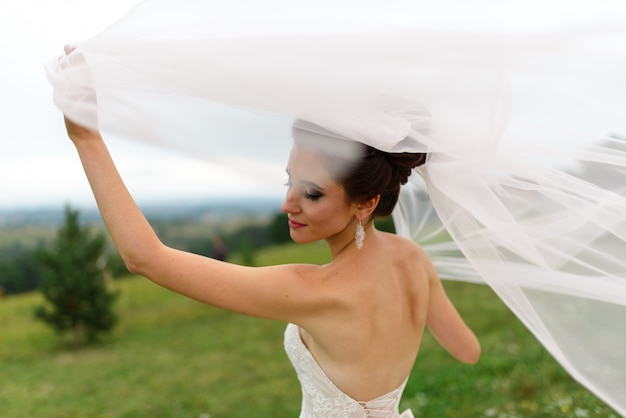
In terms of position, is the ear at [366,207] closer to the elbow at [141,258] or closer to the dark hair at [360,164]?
the dark hair at [360,164]

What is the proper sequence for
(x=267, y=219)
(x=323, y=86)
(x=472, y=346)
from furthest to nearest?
(x=267, y=219) → (x=472, y=346) → (x=323, y=86)

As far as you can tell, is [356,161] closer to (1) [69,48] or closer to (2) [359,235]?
(2) [359,235]

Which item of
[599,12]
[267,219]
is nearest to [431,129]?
[599,12]

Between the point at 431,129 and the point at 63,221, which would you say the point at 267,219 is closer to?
the point at 63,221

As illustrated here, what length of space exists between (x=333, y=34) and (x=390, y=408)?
1.47 metres

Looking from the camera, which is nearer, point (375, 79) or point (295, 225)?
point (375, 79)

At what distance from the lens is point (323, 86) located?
5.58 feet

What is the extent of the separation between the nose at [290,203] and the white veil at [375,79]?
149mm

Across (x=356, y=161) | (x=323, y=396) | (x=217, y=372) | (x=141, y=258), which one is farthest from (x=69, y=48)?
(x=217, y=372)

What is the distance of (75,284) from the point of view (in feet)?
32.4

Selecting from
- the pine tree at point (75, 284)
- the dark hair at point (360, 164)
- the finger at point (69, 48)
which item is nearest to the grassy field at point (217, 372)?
the pine tree at point (75, 284)

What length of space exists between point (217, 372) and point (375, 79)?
24.6 ft

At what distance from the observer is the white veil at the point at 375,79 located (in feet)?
5.57

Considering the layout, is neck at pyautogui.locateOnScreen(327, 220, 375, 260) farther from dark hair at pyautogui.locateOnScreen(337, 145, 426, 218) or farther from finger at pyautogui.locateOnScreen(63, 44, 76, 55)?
finger at pyautogui.locateOnScreen(63, 44, 76, 55)
